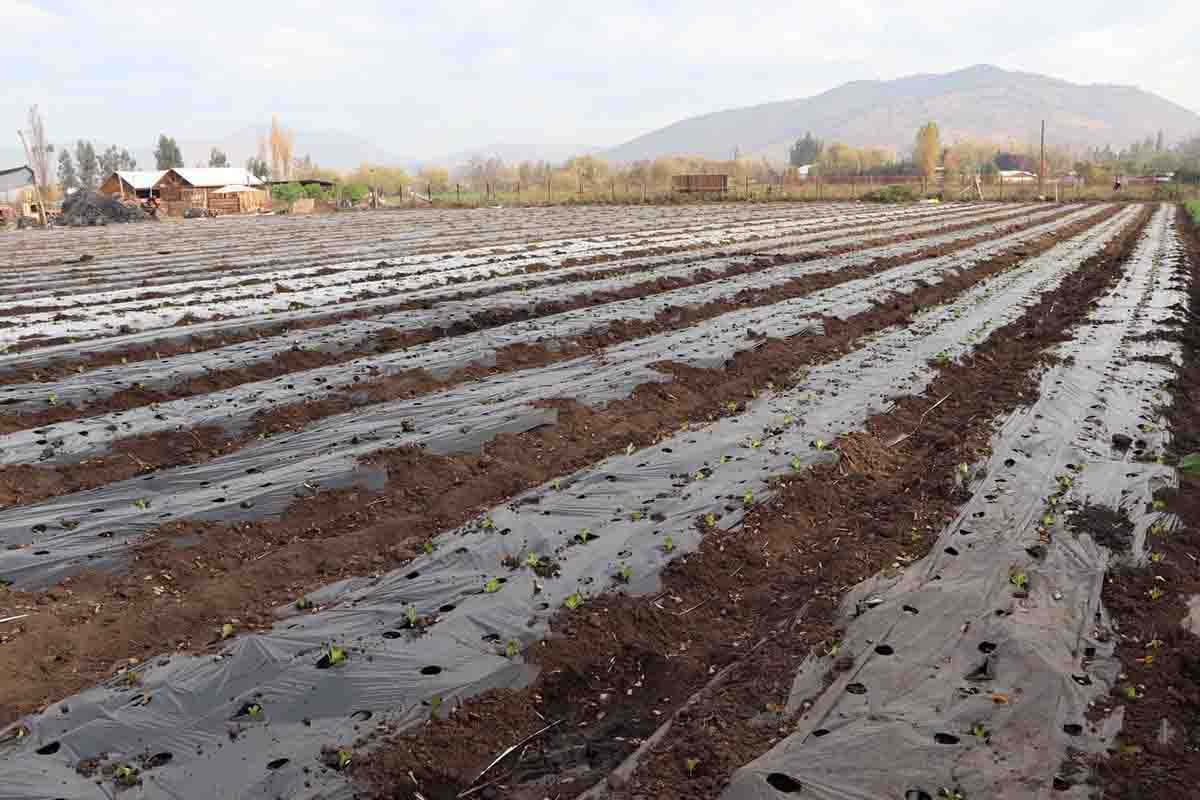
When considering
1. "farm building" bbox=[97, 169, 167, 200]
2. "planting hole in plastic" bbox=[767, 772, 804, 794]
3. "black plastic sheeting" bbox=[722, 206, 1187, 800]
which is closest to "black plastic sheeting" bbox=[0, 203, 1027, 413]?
"black plastic sheeting" bbox=[722, 206, 1187, 800]

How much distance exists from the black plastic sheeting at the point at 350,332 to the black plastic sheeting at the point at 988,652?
708 cm

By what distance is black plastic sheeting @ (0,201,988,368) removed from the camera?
35.2ft

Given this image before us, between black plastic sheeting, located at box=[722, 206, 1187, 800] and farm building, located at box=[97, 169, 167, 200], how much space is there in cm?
5900

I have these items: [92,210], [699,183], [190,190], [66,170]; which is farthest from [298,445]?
[66,170]

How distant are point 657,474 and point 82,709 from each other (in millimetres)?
3650

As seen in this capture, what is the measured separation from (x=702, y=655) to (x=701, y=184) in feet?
184

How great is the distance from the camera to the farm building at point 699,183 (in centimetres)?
5659

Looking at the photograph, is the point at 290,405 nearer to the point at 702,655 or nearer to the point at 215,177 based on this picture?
the point at 702,655

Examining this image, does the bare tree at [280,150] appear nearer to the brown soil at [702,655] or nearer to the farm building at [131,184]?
the farm building at [131,184]

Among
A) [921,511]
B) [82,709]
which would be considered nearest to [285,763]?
[82,709]

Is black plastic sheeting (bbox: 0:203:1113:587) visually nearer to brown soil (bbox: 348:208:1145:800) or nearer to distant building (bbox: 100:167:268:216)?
brown soil (bbox: 348:208:1145:800)

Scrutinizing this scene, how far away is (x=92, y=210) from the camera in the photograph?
45.1 metres

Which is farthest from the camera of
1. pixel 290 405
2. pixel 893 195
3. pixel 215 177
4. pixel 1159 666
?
pixel 215 177

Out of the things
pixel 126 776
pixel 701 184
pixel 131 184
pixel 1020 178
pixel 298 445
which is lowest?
pixel 126 776
